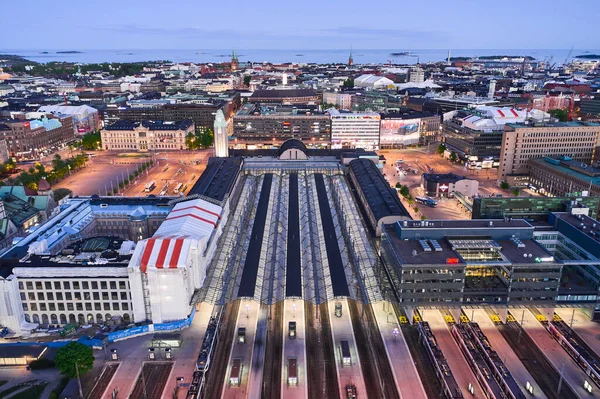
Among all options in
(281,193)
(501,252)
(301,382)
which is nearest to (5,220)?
(281,193)

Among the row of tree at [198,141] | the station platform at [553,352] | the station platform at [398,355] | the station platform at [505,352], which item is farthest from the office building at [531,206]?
the row of tree at [198,141]

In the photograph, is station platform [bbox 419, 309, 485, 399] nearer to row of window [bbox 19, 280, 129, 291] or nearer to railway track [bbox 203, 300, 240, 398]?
railway track [bbox 203, 300, 240, 398]

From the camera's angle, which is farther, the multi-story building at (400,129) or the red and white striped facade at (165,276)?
the multi-story building at (400,129)

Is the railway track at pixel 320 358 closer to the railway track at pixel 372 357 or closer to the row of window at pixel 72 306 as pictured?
the railway track at pixel 372 357

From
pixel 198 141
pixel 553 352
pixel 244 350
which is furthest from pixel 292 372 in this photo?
pixel 198 141

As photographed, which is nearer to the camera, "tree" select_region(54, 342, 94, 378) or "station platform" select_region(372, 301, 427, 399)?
"station platform" select_region(372, 301, 427, 399)

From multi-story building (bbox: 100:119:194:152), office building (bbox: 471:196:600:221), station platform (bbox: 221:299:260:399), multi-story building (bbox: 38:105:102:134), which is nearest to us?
station platform (bbox: 221:299:260:399)

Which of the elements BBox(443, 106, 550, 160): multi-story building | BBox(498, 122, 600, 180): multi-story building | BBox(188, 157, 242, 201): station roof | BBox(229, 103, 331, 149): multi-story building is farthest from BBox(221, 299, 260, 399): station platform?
BBox(229, 103, 331, 149): multi-story building
